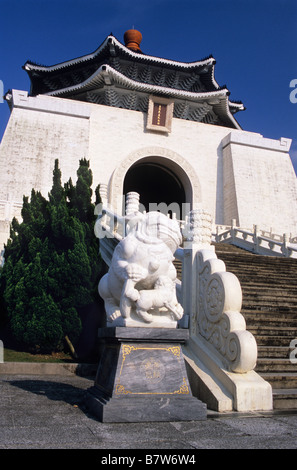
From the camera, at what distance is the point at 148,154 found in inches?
647

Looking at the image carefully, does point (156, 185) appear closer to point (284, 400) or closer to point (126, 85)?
point (126, 85)

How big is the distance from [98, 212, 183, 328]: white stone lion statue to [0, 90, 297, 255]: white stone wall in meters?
11.2

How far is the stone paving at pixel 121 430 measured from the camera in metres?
2.42

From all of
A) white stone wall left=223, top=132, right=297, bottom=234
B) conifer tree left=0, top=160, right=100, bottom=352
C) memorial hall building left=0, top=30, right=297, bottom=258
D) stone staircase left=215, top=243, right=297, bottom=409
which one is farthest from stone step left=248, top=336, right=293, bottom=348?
white stone wall left=223, top=132, right=297, bottom=234

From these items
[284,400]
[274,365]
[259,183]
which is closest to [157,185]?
[259,183]

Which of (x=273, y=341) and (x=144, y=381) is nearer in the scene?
(x=144, y=381)

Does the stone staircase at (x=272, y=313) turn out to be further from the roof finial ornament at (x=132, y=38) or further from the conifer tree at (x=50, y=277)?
the roof finial ornament at (x=132, y=38)

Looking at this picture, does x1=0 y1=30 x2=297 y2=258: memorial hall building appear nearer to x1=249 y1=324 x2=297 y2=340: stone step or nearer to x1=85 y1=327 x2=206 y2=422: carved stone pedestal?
x1=249 y1=324 x2=297 y2=340: stone step

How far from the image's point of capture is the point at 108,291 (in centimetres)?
369

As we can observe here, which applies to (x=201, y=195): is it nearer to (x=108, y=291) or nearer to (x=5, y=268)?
(x=5, y=268)

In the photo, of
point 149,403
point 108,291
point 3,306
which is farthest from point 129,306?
point 3,306

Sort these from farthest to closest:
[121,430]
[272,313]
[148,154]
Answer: [148,154]
[272,313]
[121,430]

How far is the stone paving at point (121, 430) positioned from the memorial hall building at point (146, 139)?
38.3 feet

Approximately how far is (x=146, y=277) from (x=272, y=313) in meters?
2.74
